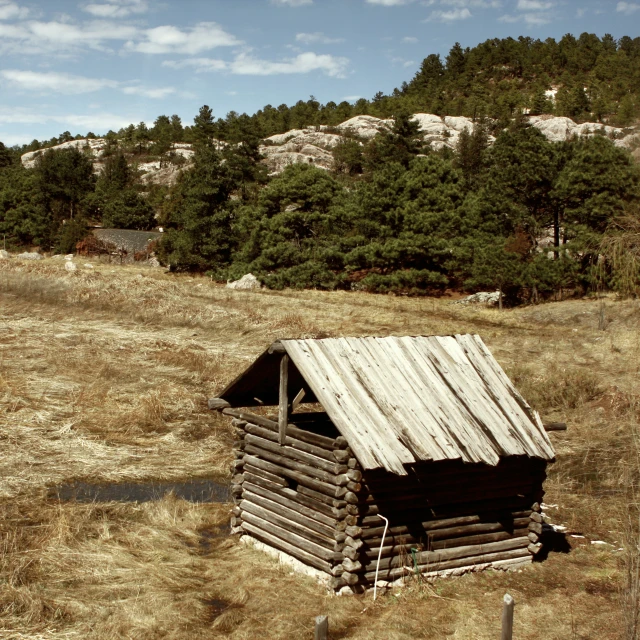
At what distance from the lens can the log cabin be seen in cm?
880

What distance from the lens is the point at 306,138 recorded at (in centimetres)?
12019

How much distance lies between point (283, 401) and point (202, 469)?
5.70 meters

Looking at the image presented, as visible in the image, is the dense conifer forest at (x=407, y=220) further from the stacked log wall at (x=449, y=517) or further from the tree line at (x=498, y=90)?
the tree line at (x=498, y=90)

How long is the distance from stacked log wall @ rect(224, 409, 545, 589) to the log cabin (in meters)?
0.02

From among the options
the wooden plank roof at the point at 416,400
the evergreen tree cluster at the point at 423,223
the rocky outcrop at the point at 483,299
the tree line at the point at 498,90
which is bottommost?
Result: the rocky outcrop at the point at 483,299

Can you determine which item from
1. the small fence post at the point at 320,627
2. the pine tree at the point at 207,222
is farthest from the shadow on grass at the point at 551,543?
the pine tree at the point at 207,222

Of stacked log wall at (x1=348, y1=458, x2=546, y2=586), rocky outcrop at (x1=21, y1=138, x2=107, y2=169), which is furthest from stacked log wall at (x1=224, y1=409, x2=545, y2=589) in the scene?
rocky outcrop at (x1=21, y1=138, x2=107, y2=169)

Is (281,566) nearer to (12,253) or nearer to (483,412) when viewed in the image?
(483,412)

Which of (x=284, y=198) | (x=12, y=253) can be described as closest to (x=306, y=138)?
(x=12, y=253)

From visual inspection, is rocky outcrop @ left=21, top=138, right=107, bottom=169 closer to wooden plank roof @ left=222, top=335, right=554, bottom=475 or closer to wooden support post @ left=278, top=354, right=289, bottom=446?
wooden support post @ left=278, top=354, right=289, bottom=446

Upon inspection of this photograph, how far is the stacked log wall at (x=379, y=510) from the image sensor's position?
888 cm

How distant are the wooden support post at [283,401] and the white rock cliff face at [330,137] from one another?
91.7m

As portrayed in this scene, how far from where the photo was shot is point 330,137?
120 metres

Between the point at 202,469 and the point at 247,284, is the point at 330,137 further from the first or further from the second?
the point at 202,469
